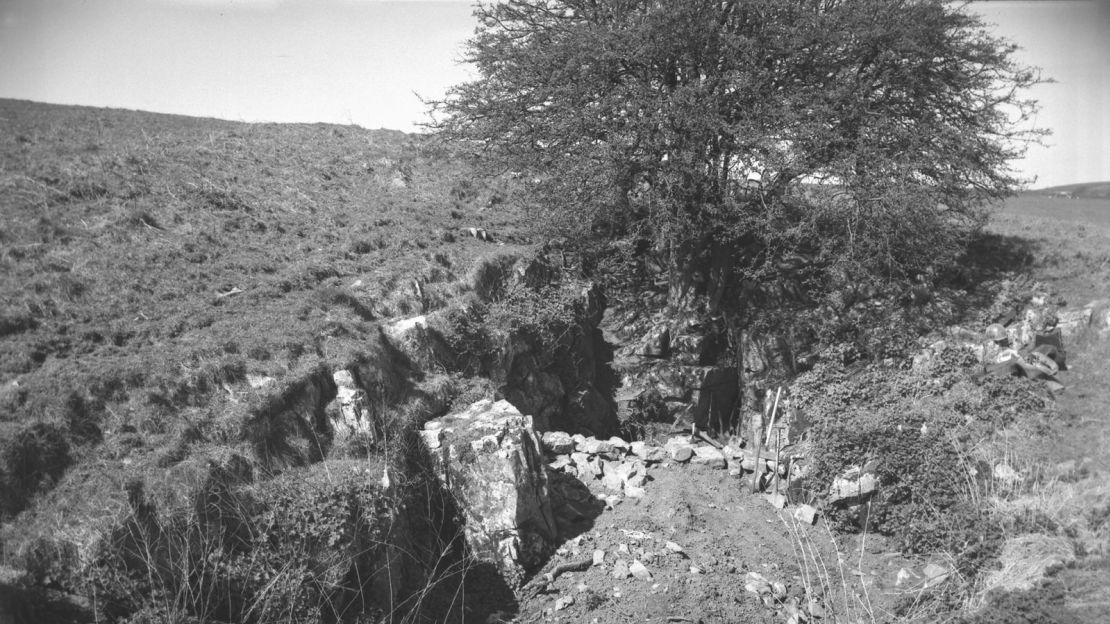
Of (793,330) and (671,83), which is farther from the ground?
(671,83)

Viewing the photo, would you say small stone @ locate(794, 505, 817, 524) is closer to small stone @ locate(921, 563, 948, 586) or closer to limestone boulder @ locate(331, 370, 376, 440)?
small stone @ locate(921, 563, 948, 586)

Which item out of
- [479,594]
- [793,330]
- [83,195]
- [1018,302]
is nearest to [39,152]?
[83,195]

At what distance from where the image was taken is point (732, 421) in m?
11.8

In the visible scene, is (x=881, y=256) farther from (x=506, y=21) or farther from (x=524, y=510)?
(x=506, y=21)

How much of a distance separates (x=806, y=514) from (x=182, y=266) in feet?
31.6

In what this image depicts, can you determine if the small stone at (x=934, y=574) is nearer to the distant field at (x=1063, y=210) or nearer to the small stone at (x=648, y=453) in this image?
the small stone at (x=648, y=453)

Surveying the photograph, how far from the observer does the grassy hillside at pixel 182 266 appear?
6.37 m

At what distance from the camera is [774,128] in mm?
10125

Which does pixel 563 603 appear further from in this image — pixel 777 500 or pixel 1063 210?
pixel 1063 210

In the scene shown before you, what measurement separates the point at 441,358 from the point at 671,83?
6657mm

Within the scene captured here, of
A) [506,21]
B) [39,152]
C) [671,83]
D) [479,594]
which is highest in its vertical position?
[506,21]

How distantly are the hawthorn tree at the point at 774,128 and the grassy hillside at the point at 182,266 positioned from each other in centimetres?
282

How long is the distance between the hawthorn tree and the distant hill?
723 inches

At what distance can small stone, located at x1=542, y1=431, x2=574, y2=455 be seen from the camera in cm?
Answer: 891
